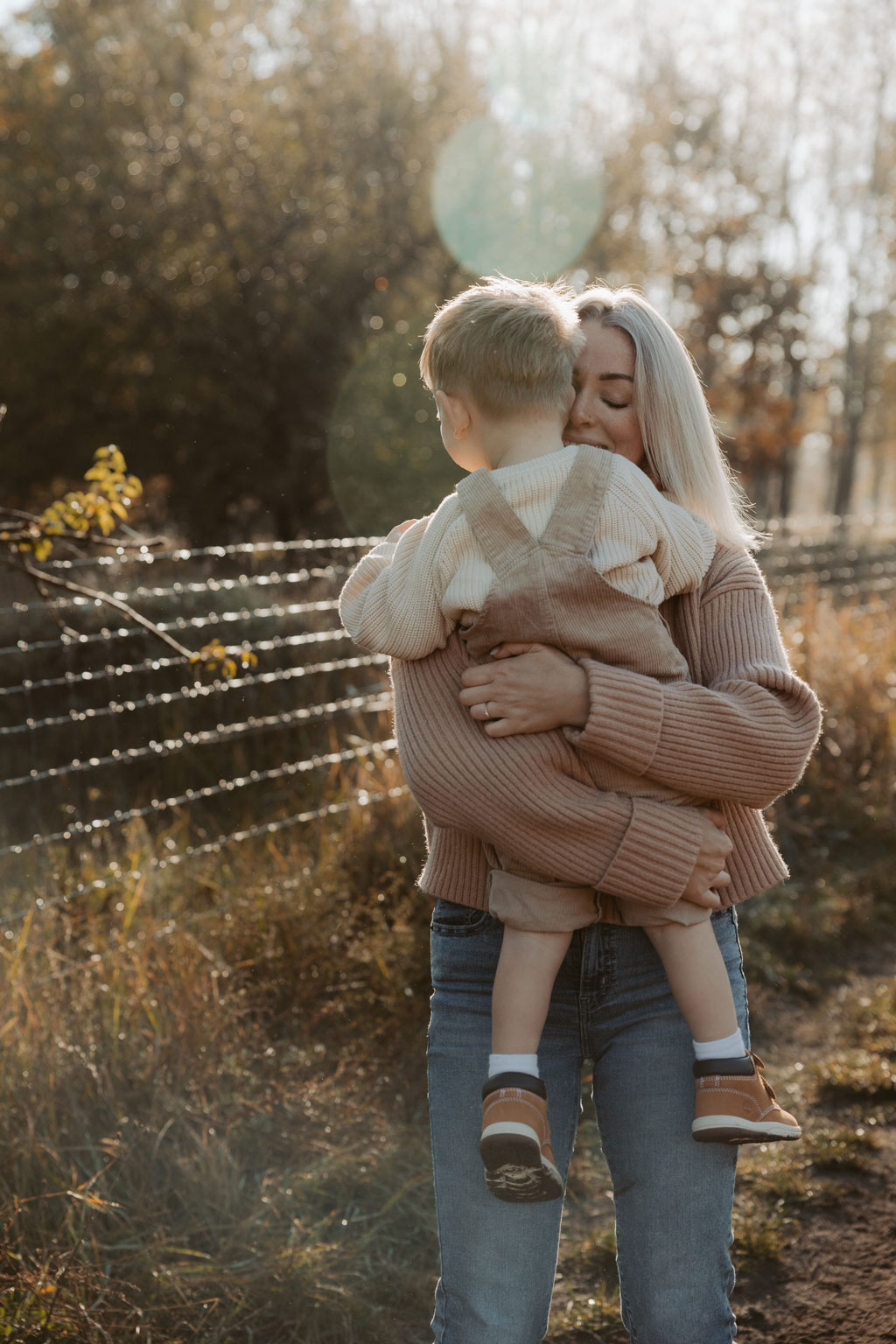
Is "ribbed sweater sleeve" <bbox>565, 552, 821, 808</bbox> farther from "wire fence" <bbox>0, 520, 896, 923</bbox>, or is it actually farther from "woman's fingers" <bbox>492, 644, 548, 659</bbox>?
"wire fence" <bbox>0, 520, 896, 923</bbox>

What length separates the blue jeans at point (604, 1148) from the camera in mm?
1673

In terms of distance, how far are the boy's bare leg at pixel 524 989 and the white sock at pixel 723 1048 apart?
0.21 ft

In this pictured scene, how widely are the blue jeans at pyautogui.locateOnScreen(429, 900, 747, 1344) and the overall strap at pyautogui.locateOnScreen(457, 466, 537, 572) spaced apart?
0.58m

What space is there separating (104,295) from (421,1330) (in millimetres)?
12798

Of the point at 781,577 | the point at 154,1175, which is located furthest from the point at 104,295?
the point at 154,1175

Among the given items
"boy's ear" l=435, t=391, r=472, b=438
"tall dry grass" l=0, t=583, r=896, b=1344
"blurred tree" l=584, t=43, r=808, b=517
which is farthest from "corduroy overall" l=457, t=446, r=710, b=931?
"blurred tree" l=584, t=43, r=808, b=517

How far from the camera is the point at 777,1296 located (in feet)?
8.89

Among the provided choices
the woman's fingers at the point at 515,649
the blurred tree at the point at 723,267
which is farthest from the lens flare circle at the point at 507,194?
the woman's fingers at the point at 515,649

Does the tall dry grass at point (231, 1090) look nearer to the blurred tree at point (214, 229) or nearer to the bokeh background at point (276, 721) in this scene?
the bokeh background at point (276, 721)

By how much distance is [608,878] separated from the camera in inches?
66.6

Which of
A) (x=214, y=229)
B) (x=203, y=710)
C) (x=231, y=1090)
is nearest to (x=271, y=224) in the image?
(x=214, y=229)

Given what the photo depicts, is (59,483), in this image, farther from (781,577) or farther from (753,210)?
Result: (753,210)

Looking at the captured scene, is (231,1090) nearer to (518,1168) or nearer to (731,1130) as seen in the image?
(518,1168)

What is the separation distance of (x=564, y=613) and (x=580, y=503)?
0.17 meters
